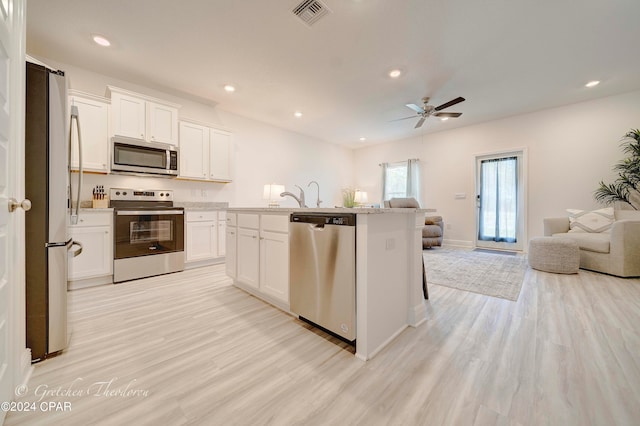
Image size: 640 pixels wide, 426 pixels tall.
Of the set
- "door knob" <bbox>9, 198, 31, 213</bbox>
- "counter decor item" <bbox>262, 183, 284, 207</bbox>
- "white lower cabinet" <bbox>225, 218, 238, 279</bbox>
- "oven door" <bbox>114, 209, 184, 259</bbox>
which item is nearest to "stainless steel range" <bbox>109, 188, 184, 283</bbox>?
"oven door" <bbox>114, 209, 184, 259</bbox>

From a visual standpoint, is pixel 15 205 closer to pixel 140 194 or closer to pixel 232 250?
pixel 232 250

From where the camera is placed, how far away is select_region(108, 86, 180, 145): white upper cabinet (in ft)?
9.78

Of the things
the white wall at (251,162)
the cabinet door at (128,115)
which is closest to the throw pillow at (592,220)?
the white wall at (251,162)

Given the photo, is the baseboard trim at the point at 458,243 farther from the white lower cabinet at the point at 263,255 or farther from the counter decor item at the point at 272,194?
the white lower cabinet at the point at 263,255

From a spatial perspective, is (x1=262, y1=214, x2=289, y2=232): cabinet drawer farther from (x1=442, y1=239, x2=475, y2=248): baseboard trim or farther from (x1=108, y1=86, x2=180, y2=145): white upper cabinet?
(x1=442, y1=239, x2=475, y2=248): baseboard trim

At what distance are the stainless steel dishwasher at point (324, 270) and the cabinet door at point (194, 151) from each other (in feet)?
8.62

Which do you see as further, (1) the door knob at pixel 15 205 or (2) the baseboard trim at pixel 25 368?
(2) the baseboard trim at pixel 25 368

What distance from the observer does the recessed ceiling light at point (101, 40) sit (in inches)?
96.8

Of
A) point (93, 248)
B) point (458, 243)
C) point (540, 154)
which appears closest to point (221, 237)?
point (93, 248)

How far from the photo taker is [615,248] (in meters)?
3.01

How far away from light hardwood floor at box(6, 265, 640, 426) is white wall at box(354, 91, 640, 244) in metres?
2.87

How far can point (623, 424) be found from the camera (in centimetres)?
99

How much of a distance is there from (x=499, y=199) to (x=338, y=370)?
208 inches

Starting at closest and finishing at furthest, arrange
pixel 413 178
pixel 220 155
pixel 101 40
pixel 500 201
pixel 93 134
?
1. pixel 101 40
2. pixel 93 134
3. pixel 220 155
4. pixel 500 201
5. pixel 413 178
